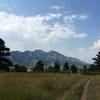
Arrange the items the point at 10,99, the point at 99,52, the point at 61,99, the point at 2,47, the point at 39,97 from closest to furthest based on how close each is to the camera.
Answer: the point at 10,99 → the point at 39,97 → the point at 61,99 → the point at 2,47 → the point at 99,52

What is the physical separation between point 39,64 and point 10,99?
121m

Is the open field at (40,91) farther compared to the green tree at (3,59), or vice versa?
the green tree at (3,59)

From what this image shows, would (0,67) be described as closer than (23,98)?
No

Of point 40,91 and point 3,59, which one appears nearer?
point 40,91

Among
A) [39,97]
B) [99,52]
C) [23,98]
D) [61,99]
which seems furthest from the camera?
[99,52]

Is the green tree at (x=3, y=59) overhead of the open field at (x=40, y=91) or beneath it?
overhead

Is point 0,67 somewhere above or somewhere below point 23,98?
above

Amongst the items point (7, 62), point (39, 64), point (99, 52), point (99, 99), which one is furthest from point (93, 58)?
point (99, 99)

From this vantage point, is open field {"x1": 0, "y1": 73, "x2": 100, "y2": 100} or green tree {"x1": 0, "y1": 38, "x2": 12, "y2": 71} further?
green tree {"x1": 0, "y1": 38, "x2": 12, "y2": 71}

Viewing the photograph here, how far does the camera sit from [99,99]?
24.8m

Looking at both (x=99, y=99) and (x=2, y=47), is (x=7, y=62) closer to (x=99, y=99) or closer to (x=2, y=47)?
(x=2, y=47)

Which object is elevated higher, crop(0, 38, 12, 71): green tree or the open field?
crop(0, 38, 12, 71): green tree

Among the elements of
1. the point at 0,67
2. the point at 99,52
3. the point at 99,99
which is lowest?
the point at 99,99

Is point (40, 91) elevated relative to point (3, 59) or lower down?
lower down
